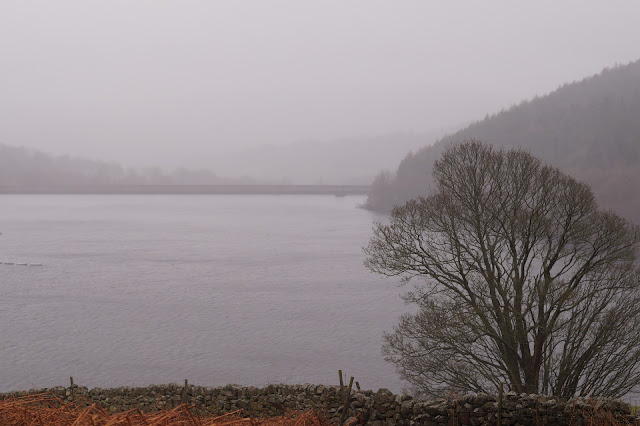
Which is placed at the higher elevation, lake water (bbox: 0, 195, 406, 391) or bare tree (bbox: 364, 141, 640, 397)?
bare tree (bbox: 364, 141, 640, 397)

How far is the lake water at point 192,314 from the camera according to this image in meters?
30.2

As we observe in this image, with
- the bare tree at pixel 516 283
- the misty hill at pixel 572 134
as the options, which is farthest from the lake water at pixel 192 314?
the misty hill at pixel 572 134

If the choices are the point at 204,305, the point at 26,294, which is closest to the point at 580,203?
the point at 204,305

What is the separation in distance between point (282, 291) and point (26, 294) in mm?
A: 18739

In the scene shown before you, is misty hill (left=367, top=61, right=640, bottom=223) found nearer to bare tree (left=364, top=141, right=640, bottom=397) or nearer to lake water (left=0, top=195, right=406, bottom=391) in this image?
lake water (left=0, top=195, right=406, bottom=391)

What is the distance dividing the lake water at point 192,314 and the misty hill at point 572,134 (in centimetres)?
4908

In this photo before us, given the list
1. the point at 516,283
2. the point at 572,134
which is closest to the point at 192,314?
the point at 516,283

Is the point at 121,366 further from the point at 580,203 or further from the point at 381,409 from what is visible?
the point at 381,409

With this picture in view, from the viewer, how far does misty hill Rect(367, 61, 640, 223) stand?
123 m

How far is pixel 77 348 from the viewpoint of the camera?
3450cm

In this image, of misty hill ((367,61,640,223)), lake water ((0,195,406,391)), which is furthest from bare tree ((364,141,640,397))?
misty hill ((367,61,640,223))

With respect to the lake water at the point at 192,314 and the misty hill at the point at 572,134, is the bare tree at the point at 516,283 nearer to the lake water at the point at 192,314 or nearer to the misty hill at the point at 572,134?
the lake water at the point at 192,314

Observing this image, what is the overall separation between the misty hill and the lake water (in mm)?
49076

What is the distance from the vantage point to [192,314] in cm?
4269
